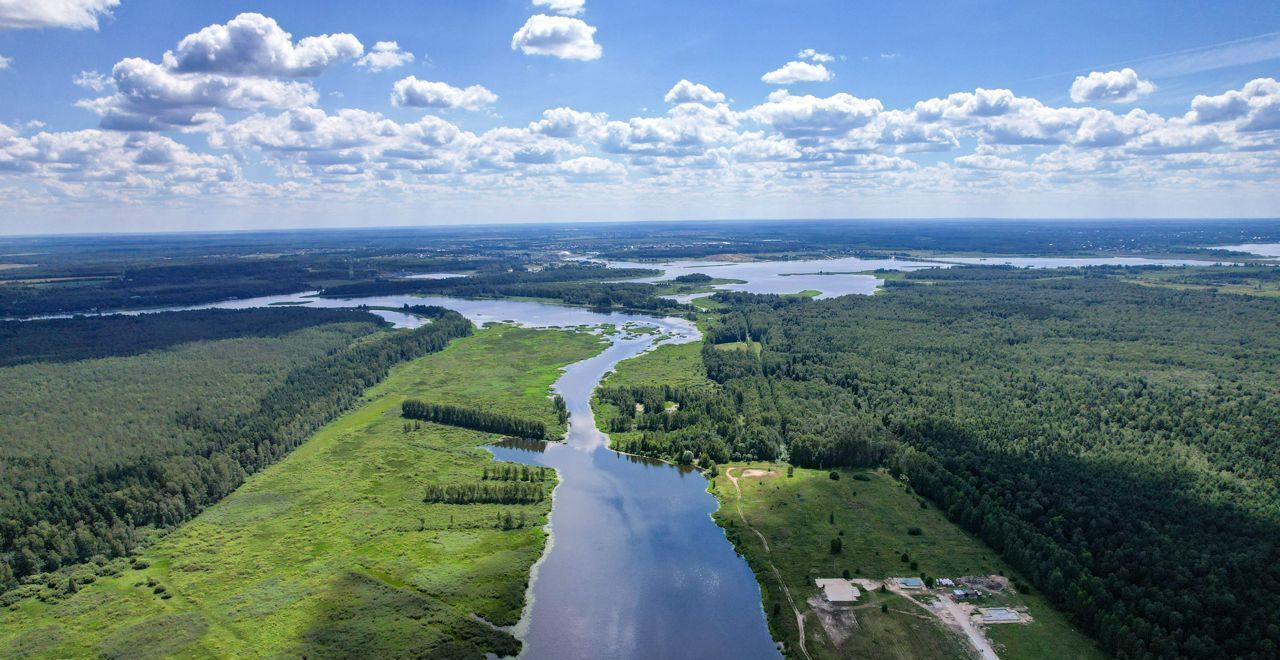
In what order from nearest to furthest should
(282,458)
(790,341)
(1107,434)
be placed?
(1107,434), (282,458), (790,341)

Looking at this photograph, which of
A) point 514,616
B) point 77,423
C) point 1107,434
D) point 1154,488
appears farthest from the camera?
point 77,423

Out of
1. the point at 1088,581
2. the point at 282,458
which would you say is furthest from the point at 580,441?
the point at 1088,581

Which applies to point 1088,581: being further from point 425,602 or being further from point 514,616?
point 425,602

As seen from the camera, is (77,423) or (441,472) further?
(77,423)

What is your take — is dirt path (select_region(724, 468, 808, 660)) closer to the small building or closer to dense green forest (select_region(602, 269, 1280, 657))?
the small building

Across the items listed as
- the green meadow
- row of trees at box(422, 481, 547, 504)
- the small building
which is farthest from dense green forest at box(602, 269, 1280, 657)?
row of trees at box(422, 481, 547, 504)

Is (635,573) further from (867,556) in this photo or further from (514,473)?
(514,473)
